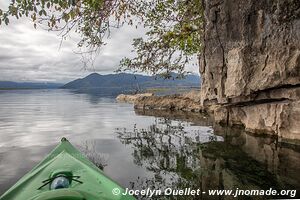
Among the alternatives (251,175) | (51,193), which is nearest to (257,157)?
(251,175)

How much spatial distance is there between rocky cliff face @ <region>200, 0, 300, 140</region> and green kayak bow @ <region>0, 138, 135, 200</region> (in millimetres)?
10670

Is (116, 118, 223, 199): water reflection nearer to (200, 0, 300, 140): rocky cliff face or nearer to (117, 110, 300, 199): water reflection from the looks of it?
(117, 110, 300, 199): water reflection

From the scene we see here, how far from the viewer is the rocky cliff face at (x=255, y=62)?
1424 cm

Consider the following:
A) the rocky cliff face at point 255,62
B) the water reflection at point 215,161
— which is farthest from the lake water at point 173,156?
the rocky cliff face at point 255,62

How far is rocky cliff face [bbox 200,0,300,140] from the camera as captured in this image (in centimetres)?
1424

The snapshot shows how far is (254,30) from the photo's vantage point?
16.0 m

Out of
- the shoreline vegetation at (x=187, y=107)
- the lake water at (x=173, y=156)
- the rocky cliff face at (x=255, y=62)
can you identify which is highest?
the rocky cliff face at (x=255, y=62)

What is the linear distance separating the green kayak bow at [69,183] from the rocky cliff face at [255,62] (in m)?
10.7

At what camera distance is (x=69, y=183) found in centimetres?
648

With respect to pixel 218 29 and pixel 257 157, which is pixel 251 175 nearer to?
pixel 257 157

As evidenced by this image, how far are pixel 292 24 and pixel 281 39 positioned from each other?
86cm

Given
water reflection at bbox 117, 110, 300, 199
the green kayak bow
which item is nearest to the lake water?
water reflection at bbox 117, 110, 300, 199

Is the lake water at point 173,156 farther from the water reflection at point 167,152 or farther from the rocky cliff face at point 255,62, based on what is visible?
the rocky cliff face at point 255,62

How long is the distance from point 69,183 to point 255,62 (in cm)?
1283
